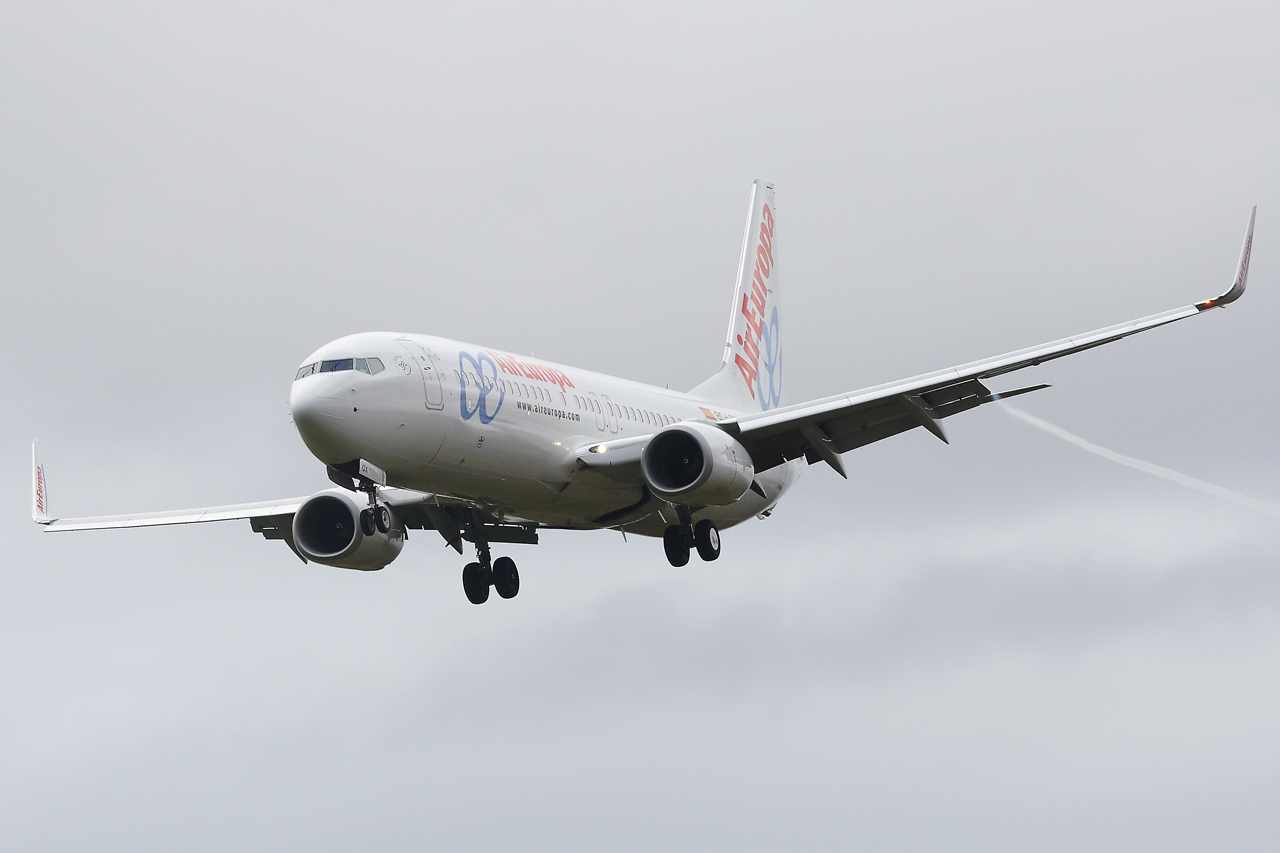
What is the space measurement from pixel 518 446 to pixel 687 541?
207 inches

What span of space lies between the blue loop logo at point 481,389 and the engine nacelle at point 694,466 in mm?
3398

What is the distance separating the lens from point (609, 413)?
1437 inches

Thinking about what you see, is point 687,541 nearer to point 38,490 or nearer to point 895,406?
point 895,406

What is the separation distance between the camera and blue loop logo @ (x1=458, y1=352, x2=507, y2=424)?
31703 mm

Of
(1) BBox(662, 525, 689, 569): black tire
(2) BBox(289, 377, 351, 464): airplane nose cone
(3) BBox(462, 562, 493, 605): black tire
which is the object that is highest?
(2) BBox(289, 377, 351, 464): airplane nose cone

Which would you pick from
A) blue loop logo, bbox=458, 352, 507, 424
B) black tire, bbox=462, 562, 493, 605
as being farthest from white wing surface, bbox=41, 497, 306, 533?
blue loop logo, bbox=458, 352, 507, 424

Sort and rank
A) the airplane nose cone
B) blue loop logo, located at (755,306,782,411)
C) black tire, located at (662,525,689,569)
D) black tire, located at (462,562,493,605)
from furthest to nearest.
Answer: blue loop logo, located at (755,306,782,411)
black tire, located at (462,562,493,605)
black tire, located at (662,525,689,569)
the airplane nose cone

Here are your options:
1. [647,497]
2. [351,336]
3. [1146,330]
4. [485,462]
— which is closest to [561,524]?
[647,497]

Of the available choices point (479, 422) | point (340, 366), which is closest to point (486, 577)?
point (479, 422)

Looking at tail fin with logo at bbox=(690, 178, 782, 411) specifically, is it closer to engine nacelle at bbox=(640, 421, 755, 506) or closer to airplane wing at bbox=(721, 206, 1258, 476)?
airplane wing at bbox=(721, 206, 1258, 476)

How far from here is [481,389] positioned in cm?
3222

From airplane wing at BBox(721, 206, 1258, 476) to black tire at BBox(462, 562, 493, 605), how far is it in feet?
22.9

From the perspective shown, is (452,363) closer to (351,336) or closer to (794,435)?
(351,336)

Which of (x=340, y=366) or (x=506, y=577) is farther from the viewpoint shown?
(x=506, y=577)
